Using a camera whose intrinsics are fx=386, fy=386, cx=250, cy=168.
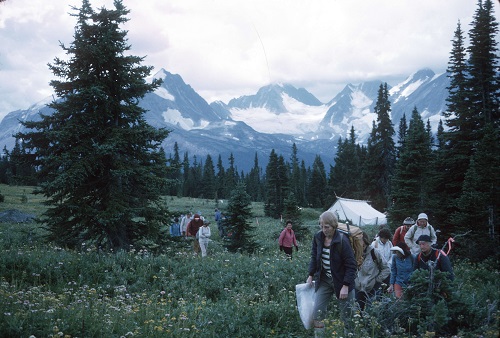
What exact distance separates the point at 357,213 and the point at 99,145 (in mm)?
32334

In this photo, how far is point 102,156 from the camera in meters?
13.0

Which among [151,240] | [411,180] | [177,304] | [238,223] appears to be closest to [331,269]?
[177,304]

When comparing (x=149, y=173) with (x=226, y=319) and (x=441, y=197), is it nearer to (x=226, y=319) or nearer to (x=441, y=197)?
(x=226, y=319)

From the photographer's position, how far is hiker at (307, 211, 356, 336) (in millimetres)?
5848

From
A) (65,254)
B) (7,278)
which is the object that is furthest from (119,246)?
(7,278)

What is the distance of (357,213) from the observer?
132ft

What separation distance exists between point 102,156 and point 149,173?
163cm

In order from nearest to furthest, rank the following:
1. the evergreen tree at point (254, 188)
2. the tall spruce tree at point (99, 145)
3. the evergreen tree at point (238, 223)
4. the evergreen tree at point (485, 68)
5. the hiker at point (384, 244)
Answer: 1. the hiker at point (384, 244)
2. the tall spruce tree at point (99, 145)
3. the evergreen tree at point (238, 223)
4. the evergreen tree at point (485, 68)
5. the evergreen tree at point (254, 188)

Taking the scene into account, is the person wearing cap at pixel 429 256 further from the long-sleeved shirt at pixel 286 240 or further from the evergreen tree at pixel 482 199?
the evergreen tree at pixel 482 199

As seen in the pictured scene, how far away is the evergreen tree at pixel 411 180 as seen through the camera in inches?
1097

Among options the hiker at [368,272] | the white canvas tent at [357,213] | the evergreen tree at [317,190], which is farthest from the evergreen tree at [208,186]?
the hiker at [368,272]

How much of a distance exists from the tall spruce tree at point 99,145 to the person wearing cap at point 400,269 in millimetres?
8236

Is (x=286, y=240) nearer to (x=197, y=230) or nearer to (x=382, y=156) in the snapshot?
(x=197, y=230)

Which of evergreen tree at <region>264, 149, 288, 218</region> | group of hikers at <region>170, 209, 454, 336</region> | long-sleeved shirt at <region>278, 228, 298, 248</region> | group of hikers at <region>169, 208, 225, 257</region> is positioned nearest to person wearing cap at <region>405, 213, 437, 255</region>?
group of hikers at <region>170, 209, 454, 336</region>
